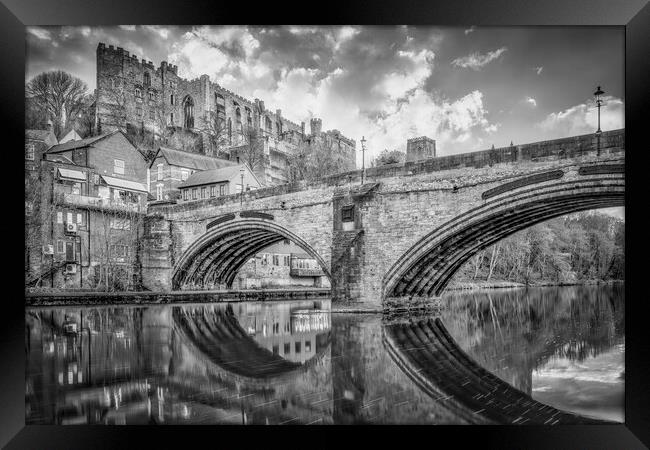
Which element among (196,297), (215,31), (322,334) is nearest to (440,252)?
(322,334)

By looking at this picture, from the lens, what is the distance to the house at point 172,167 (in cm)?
940

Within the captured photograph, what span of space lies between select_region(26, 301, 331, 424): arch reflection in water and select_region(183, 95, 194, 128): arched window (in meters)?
3.81

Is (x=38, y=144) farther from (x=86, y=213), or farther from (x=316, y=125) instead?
(x=316, y=125)

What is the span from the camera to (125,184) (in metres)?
10.6

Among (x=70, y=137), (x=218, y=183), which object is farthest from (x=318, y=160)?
(x=70, y=137)

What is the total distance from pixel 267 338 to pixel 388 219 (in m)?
4.40

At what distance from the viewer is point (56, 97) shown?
6230 millimetres

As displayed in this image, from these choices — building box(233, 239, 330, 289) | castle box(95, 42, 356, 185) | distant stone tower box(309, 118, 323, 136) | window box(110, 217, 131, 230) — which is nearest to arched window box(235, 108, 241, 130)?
castle box(95, 42, 356, 185)

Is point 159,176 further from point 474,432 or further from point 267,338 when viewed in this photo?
point 474,432

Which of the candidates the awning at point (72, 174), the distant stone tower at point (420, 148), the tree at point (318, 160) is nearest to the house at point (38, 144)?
the awning at point (72, 174)

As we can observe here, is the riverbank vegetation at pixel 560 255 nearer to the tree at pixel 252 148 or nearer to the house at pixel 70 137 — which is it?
the tree at pixel 252 148

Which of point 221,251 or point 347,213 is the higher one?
point 347,213

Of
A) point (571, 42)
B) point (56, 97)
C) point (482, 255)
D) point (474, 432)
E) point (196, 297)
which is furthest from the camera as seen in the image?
point (482, 255)

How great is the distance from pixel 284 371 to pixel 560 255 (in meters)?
8.71
